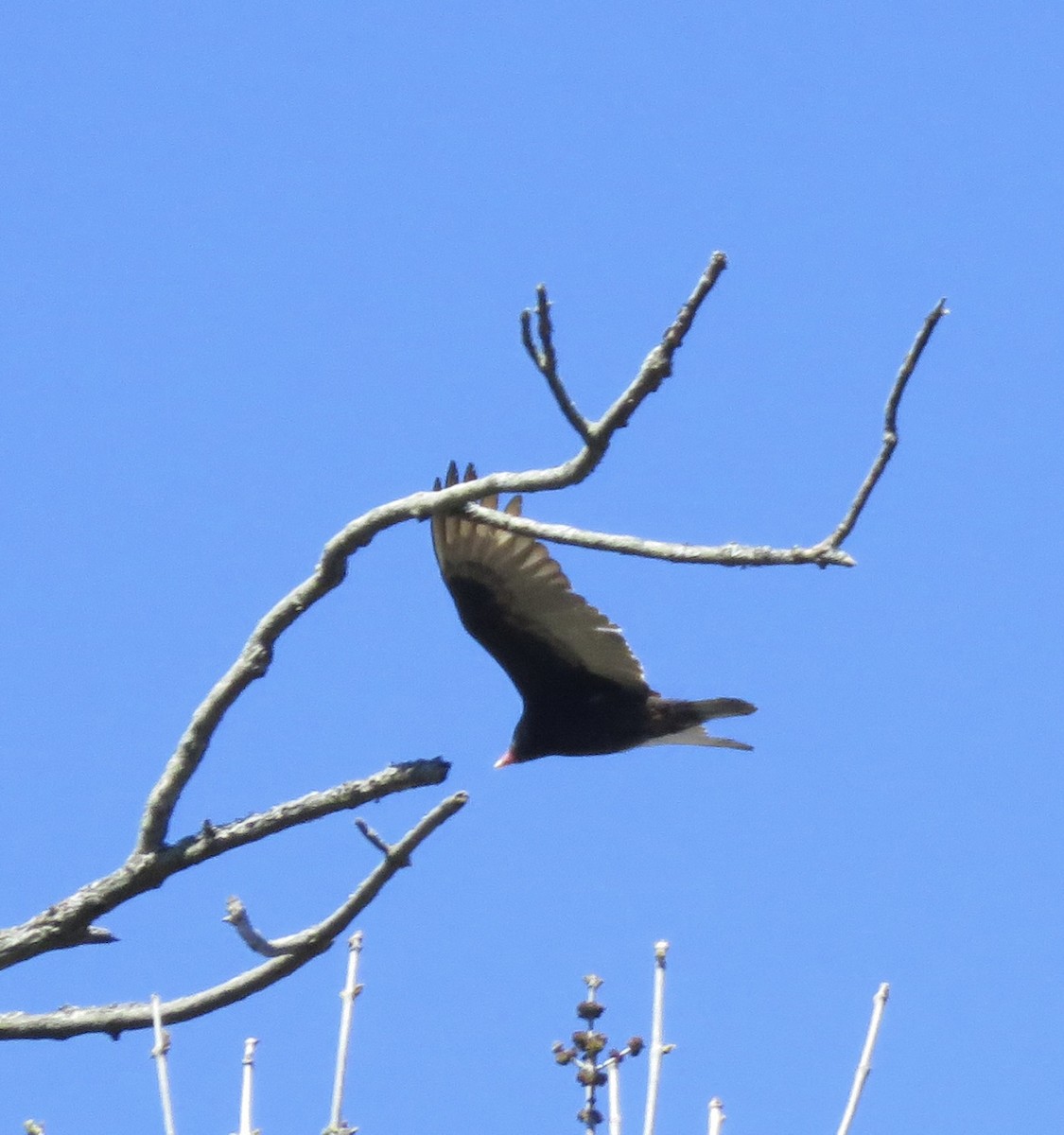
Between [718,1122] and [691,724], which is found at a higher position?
[691,724]

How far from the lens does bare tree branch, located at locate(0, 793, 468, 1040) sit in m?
3.30

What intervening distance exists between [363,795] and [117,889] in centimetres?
45

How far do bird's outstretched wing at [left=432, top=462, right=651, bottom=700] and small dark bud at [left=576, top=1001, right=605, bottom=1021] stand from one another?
2875 mm

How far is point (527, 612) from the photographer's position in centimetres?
618

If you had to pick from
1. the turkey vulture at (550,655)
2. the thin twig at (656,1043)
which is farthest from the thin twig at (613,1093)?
the turkey vulture at (550,655)

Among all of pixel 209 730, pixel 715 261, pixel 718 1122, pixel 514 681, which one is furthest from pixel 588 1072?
pixel 514 681

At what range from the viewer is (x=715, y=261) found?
2.88 m

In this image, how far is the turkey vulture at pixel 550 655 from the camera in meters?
6.09

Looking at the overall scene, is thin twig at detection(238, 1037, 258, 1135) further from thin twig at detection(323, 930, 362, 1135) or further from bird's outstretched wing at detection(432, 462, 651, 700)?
bird's outstretched wing at detection(432, 462, 651, 700)

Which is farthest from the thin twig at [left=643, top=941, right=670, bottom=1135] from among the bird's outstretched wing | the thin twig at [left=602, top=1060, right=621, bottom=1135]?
the bird's outstretched wing

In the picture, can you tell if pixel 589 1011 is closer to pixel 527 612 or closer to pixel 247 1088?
pixel 247 1088

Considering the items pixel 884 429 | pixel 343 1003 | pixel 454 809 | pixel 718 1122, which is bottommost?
pixel 718 1122

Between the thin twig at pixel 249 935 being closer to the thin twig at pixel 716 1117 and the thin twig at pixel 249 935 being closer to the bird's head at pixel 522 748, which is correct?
the thin twig at pixel 716 1117

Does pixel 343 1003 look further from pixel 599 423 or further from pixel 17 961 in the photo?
pixel 599 423
